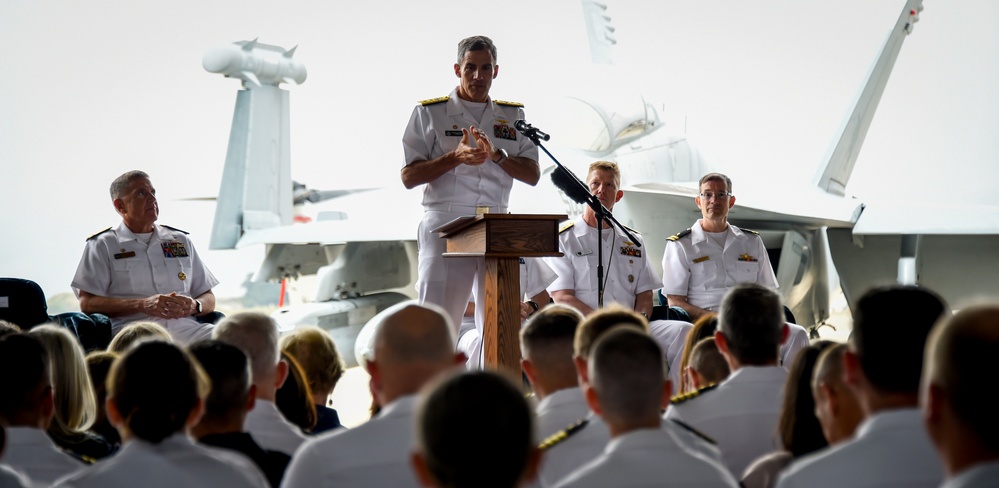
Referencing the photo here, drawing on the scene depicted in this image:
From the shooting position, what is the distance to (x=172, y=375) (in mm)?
1637

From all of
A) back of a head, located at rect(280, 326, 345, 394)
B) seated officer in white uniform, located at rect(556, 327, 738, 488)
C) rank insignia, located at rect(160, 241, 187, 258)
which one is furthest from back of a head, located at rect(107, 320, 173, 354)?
seated officer in white uniform, located at rect(556, 327, 738, 488)

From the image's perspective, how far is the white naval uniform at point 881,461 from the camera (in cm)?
150

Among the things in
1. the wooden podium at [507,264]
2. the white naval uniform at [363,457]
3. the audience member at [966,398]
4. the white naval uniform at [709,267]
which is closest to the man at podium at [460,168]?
the wooden podium at [507,264]

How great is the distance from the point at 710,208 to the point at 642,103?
4536mm

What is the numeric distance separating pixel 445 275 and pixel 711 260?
6.81ft

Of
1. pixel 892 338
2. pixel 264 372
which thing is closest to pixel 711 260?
pixel 264 372

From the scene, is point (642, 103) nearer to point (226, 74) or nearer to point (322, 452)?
point (226, 74)

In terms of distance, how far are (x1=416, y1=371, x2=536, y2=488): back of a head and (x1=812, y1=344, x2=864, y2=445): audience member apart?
94 cm

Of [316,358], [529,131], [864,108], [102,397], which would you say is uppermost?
[864,108]

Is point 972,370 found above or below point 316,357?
above

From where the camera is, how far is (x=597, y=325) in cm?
234

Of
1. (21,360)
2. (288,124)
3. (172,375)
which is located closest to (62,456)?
(21,360)

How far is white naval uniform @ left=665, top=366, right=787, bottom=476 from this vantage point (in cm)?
229

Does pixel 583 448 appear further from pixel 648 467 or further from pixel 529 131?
pixel 529 131
